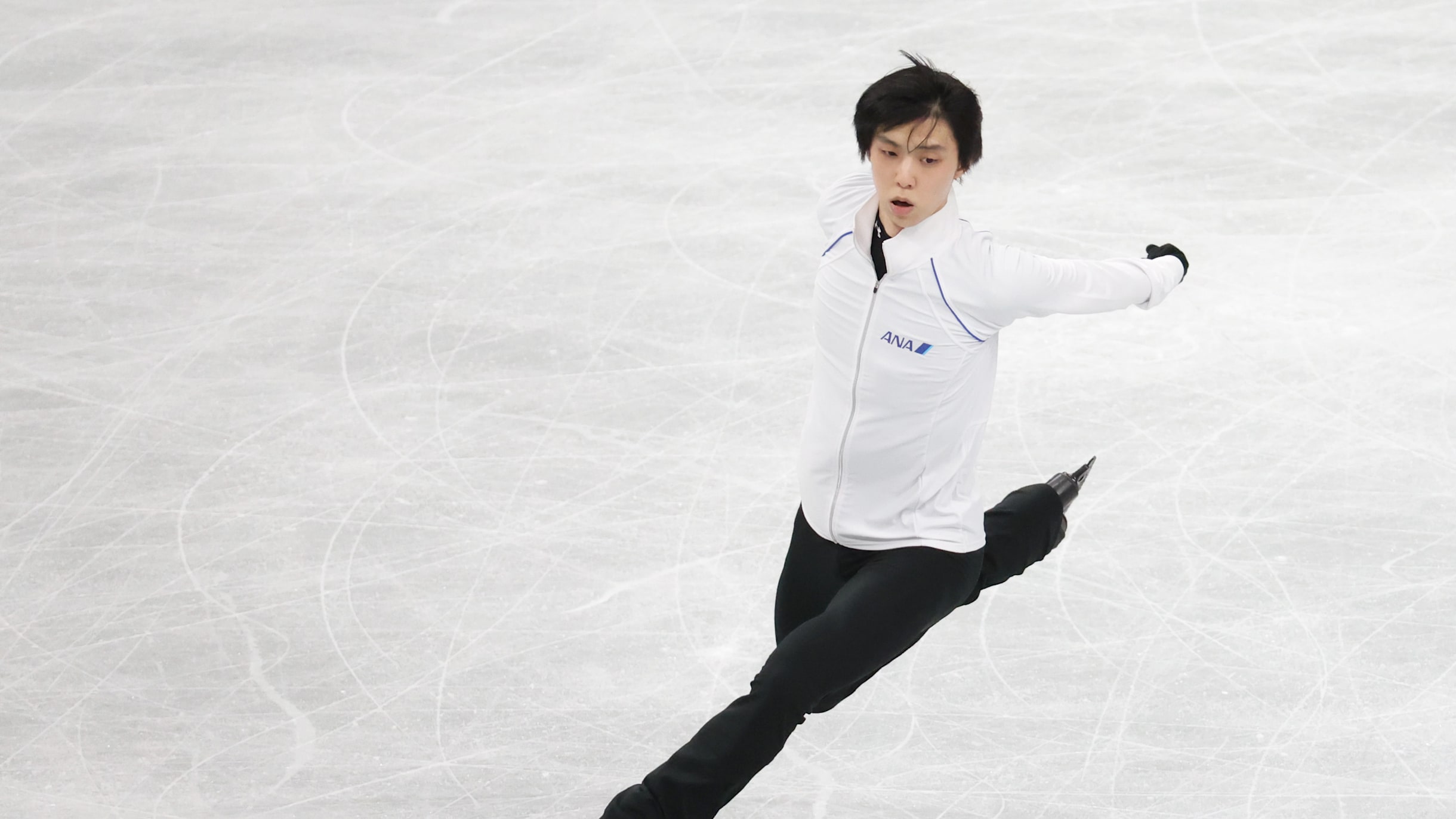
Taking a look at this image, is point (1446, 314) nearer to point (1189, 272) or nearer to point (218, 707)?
point (1189, 272)

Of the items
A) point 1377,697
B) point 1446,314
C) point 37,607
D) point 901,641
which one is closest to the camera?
point 901,641

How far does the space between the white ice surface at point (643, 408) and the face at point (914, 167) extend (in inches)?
56.1

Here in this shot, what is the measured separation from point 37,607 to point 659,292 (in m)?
2.25

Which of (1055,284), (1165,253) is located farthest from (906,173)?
(1165,253)

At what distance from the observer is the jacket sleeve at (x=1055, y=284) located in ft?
9.78

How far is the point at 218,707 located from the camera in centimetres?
396

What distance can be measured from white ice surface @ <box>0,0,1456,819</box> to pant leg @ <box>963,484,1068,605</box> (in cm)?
56

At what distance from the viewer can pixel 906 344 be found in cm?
306

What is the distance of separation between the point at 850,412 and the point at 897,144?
1.75 feet

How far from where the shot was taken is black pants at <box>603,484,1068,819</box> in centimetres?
288

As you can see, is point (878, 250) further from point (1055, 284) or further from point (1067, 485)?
point (1067, 485)

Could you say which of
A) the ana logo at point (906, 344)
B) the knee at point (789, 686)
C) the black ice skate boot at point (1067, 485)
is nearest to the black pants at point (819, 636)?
the knee at point (789, 686)

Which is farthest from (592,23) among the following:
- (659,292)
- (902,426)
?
(902,426)

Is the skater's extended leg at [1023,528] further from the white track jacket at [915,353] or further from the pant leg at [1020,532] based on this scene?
the white track jacket at [915,353]
